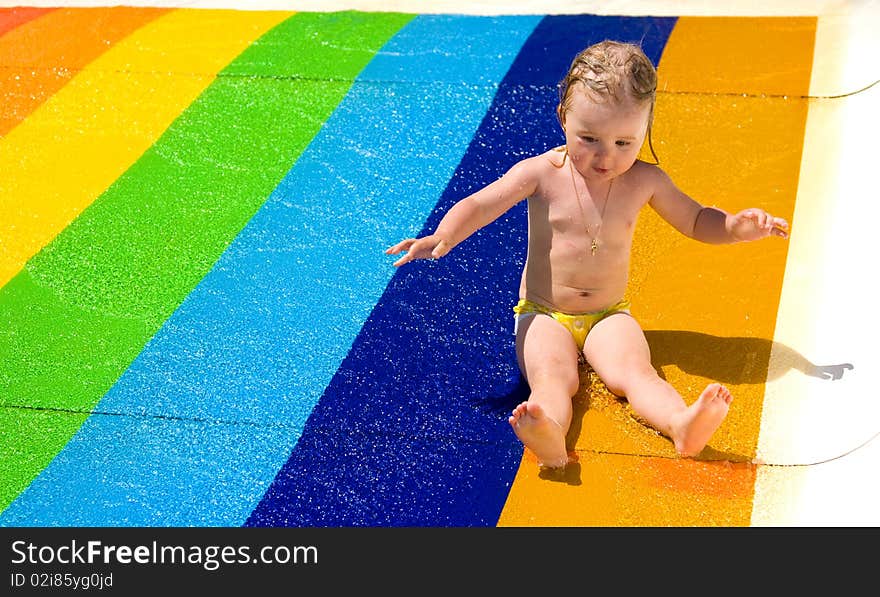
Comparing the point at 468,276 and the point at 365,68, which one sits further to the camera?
the point at 365,68

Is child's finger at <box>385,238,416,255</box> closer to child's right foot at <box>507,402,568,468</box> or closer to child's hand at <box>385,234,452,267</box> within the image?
child's hand at <box>385,234,452,267</box>

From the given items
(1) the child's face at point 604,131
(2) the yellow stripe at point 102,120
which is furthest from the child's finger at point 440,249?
(2) the yellow stripe at point 102,120

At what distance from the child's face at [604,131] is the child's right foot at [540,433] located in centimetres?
59

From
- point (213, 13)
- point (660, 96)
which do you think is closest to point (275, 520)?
point (660, 96)

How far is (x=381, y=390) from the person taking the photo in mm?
2539

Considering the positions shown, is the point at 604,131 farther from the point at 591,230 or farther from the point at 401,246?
the point at 401,246

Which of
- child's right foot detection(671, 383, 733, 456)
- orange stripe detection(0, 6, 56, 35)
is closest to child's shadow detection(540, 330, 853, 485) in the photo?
child's right foot detection(671, 383, 733, 456)

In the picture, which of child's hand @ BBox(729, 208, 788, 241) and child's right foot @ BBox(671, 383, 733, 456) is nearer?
child's right foot @ BBox(671, 383, 733, 456)

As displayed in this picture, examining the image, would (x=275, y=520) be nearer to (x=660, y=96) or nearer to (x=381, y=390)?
(x=381, y=390)

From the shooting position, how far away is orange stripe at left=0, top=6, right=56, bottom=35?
4332 millimetres

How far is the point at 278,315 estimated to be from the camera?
2814 millimetres

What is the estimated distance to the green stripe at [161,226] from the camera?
2637 mm

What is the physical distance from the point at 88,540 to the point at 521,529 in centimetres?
87

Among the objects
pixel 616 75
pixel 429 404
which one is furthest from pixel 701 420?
pixel 616 75
